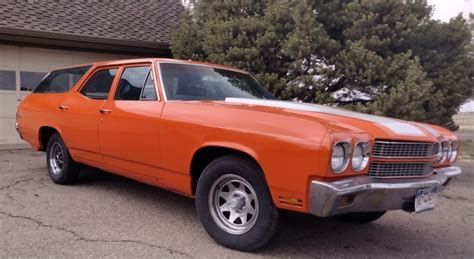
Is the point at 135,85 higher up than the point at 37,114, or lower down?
higher up

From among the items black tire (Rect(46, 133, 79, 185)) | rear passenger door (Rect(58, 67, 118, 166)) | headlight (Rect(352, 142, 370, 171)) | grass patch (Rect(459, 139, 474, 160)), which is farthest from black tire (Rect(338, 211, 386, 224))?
grass patch (Rect(459, 139, 474, 160))

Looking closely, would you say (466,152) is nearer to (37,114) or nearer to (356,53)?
(356,53)

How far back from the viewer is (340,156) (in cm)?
307

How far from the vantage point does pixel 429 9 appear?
8.43 metres

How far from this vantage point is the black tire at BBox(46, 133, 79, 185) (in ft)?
18.7

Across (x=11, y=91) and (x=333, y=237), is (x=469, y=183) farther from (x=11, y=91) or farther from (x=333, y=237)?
(x=11, y=91)

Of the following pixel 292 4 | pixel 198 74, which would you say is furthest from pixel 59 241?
pixel 292 4

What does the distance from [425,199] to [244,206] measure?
4.80ft

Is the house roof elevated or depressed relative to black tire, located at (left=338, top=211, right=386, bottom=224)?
elevated

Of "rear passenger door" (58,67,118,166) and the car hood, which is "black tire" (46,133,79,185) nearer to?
"rear passenger door" (58,67,118,166)

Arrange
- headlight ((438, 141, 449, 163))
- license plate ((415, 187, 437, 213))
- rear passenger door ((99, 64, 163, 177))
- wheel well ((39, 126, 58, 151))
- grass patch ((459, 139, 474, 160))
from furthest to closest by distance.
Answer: grass patch ((459, 139, 474, 160)) < wheel well ((39, 126, 58, 151)) < rear passenger door ((99, 64, 163, 177)) < headlight ((438, 141, 449, 163)) < license plate ((415, 187, 437, 213))

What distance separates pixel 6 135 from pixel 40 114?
4.70 metres

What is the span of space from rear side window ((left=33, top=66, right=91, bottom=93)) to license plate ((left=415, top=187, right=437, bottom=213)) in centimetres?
421

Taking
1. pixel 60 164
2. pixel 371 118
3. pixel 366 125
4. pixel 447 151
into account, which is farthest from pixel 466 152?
pixel 60 164
